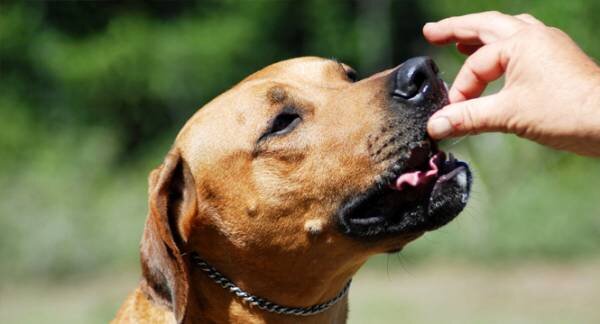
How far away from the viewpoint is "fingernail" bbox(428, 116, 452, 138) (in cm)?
398

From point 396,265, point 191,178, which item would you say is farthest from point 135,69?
point 191,178

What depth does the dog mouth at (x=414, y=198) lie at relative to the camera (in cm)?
443

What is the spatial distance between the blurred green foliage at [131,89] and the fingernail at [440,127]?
32.6 feet

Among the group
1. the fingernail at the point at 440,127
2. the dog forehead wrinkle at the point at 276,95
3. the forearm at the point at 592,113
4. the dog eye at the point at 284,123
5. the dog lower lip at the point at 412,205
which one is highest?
the forearm at the point at 592,113

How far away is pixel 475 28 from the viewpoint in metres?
4.34

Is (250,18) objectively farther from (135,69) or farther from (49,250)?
(49,250)

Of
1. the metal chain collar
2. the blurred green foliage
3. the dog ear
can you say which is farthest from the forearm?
the blurred green foliage

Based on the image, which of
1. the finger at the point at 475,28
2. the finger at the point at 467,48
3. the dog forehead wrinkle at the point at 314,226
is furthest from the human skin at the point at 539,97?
the dog forehead wrinkle at the point at 314,226

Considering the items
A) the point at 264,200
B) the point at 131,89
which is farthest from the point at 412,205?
the point at 131,89

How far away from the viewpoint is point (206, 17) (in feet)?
88.3

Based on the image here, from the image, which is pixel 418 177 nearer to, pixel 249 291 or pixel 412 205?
pixel 412 205

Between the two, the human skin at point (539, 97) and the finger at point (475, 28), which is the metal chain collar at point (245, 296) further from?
the finger at point (475, 28)

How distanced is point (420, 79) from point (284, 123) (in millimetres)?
813

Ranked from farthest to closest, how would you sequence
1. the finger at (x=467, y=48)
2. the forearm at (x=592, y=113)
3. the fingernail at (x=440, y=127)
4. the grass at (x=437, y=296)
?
the grass at (x=437, y=296), the finger at (x=467, y=48), the fingernail at (x=440, y=127), the forearm at (x=592, y=113)
